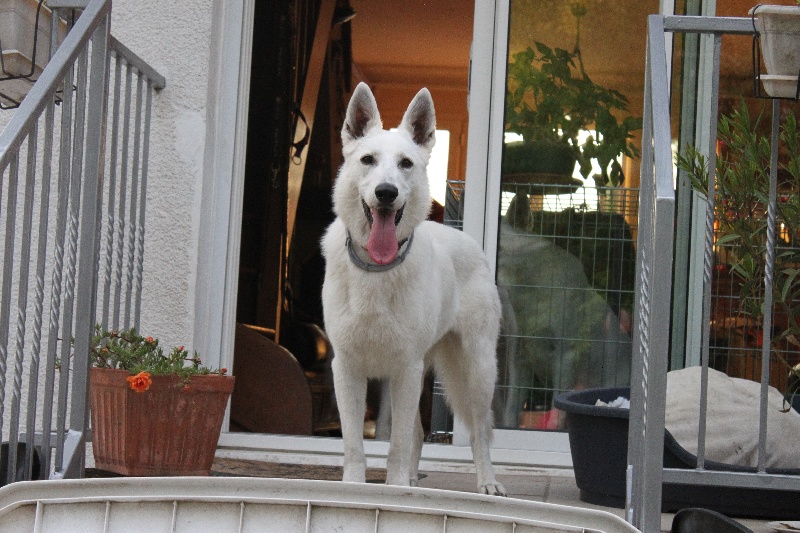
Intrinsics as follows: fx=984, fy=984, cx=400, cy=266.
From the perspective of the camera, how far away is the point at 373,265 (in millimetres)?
3418

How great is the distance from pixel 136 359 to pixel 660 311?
1962 mm

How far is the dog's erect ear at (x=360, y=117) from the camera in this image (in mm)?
3533

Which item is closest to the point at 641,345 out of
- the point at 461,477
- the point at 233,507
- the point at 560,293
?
the point at 233,507

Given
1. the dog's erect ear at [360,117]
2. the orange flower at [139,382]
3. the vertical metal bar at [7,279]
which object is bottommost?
the orange flower at [139,382]

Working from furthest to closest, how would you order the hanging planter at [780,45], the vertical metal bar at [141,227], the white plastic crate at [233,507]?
the vertical metal bar at [141,227], the hanging planter at [780,45], the white plastic crate at [233,507]

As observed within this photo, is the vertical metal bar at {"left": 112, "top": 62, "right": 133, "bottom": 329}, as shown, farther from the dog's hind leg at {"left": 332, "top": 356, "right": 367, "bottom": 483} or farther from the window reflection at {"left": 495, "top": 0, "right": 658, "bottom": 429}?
the window reflection at {"left": 495, "top": 0, "right": 658, "bottom": 429}

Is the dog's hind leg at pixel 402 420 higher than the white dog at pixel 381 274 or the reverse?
the reverse

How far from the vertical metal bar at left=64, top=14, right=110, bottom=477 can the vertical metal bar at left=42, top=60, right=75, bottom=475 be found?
0.08m

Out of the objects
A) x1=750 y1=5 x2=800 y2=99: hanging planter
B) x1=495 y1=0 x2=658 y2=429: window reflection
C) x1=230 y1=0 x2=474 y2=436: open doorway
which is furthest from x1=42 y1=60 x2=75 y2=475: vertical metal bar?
x1=230 y1=0 x2=474 y2=436: open doorway

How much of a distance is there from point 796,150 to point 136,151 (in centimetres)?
257

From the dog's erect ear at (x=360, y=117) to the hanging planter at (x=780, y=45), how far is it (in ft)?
4.49

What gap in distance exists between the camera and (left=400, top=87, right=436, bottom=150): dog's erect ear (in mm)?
3578

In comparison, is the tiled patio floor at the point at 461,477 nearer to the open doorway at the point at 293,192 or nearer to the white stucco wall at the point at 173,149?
the white stucco wall at the point at 173,149

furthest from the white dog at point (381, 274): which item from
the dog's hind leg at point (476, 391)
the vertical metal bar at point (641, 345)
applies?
the vertical metal bar at point (641, 345)
